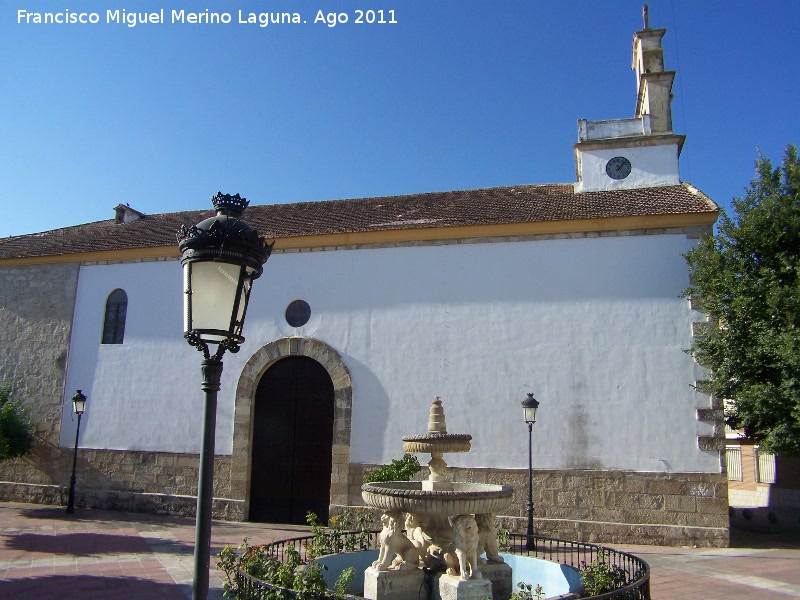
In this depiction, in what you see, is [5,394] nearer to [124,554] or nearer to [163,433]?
[163,433]

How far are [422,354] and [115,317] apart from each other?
7763 millimetres

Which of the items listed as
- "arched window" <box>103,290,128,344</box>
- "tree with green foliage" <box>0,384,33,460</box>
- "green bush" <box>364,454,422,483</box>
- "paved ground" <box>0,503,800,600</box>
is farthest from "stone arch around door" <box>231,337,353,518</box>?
"tree with green foliage" <box>0,384,33,460</box>

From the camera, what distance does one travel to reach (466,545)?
536 cm

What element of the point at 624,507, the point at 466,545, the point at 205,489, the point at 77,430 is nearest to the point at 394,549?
the point at 466,545

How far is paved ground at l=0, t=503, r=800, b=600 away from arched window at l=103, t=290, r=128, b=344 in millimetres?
4048

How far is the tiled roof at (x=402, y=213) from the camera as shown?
12.7m

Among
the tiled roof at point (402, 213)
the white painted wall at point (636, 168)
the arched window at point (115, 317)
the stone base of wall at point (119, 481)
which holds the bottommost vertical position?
the stone base of wall at point (119, 481)

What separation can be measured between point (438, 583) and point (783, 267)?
8.50 meters

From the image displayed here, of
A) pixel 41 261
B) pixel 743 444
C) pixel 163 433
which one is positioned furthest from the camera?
pixel 743 444

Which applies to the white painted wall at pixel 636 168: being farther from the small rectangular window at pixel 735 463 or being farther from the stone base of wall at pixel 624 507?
the small rectangular window at pixel 735 463

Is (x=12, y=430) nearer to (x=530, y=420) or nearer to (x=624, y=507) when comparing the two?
(x=530, y=420)

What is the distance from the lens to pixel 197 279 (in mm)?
3637

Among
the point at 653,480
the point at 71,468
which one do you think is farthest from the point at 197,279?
the point at 71,468

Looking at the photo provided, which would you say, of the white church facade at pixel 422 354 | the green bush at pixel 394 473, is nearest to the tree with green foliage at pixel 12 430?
the white church facade at pixel 422 354
